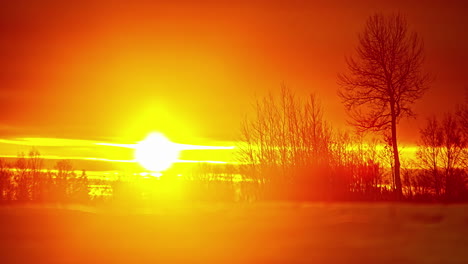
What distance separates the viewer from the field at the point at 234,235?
8359mm

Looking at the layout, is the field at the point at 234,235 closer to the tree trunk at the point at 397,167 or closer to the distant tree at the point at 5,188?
the distant tree at the point at 5,188

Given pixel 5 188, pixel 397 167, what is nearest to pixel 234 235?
pixel 397 167

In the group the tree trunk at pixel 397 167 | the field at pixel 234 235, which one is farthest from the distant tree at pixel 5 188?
the tree trunk at pixel 397 167

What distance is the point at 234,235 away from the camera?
961cm

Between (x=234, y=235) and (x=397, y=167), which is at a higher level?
(x=397, y=167)

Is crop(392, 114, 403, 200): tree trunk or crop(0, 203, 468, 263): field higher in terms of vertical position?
crop(392, 114, 403, 200): tree trunk

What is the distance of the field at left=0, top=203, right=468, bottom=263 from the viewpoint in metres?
8.36

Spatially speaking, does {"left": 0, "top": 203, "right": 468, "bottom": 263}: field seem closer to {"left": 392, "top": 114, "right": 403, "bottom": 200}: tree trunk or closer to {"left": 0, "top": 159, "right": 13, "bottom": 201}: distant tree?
{"left": 0, "top": 159, "right": 13, "bottom": 201}: distant tree

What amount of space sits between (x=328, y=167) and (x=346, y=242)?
626 inches

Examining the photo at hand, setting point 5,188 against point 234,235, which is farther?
point 5,188

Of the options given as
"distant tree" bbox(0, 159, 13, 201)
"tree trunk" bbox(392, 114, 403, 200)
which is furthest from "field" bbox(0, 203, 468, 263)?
"tree trunk" bbox(392, 114, 403, 200)

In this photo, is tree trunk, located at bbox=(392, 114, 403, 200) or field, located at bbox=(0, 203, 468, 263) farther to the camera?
tree trunk, located at bbox=(392, 114, 403, 200)

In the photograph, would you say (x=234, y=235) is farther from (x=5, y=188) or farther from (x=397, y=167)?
(x=5, y=188)

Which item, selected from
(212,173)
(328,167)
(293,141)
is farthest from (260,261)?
(212,173)
